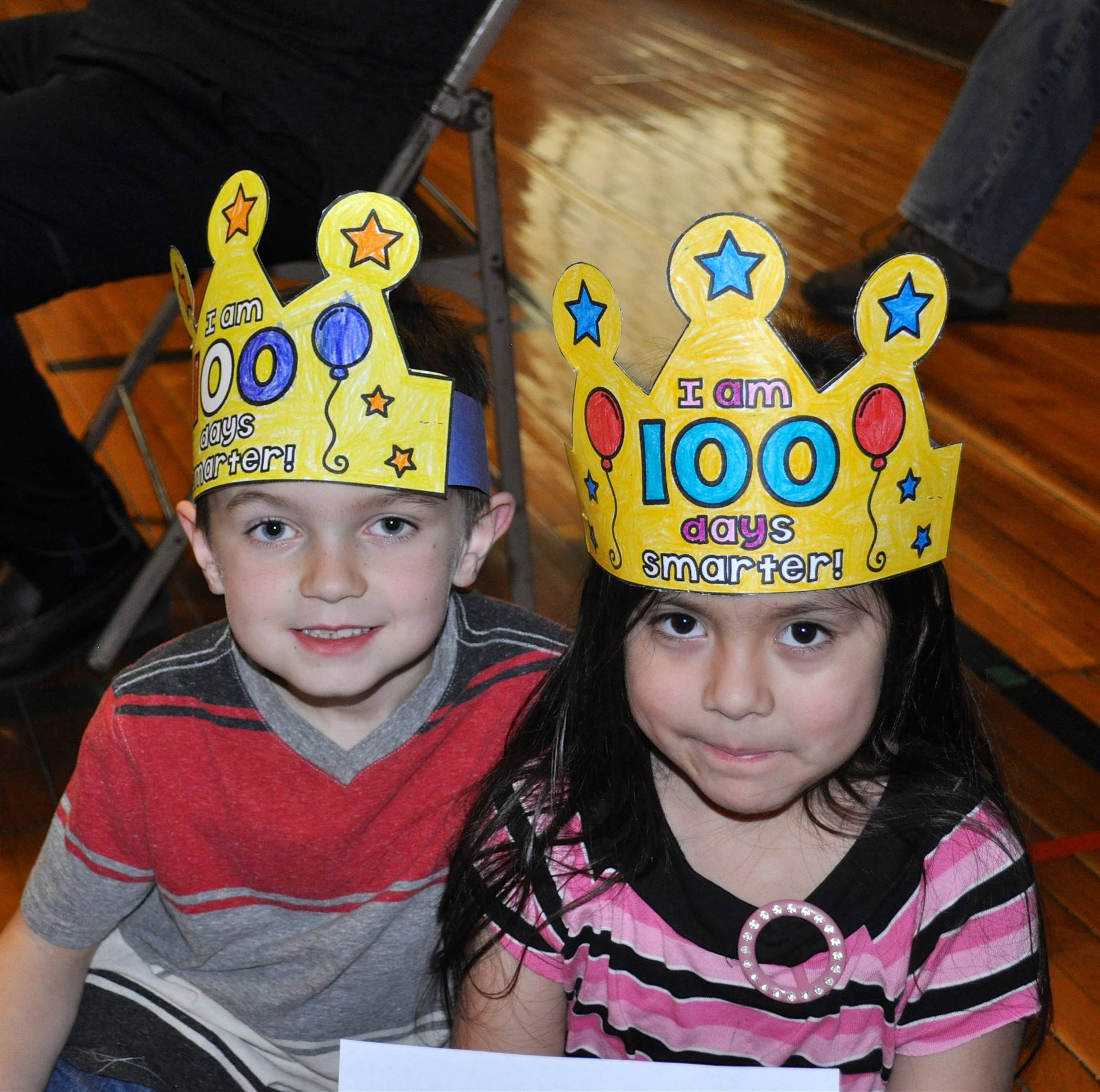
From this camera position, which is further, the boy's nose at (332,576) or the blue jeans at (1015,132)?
the blue jeans at (1015,132)

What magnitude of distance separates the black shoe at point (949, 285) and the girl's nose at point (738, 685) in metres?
2.47

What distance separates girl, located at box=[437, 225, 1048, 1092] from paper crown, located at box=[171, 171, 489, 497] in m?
0.15

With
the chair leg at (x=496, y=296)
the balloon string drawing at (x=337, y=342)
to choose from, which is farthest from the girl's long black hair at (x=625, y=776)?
the chair leg at (x=496, y=296)

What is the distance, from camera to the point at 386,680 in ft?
3.98

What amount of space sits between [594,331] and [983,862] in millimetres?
476

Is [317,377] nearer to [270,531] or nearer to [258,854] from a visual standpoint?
[270,531]

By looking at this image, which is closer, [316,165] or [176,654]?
[176,654]

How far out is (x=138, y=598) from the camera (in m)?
2.05

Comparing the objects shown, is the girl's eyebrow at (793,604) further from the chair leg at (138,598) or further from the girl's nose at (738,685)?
the chair leg at (138,598)

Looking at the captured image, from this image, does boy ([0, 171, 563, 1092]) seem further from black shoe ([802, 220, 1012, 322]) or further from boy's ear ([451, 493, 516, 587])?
black shoe ([802, 220, 1012, 322])

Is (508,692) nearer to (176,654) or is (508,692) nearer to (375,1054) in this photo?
(176,654)

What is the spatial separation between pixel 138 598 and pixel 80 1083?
0.93 m

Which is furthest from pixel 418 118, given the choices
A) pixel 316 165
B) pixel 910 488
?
pixel 910 488

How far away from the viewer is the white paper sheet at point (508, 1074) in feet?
2.91
